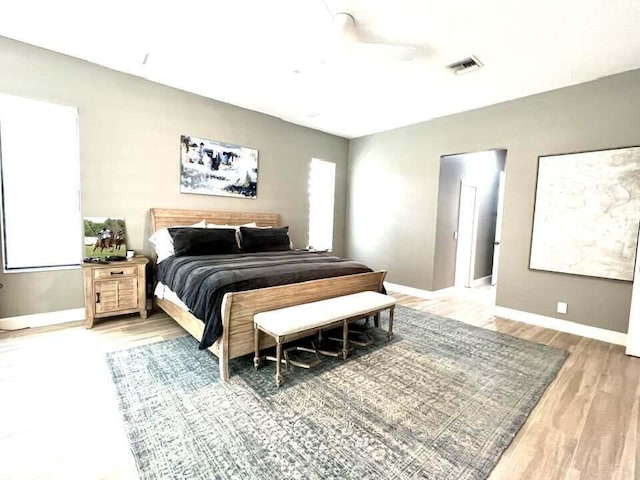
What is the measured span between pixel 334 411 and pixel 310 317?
679mm

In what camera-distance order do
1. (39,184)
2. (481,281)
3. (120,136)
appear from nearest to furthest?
(39,184) < (120,136) < (481,281)

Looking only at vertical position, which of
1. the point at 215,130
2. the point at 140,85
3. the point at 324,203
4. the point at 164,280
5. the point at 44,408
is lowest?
the point at 44,408

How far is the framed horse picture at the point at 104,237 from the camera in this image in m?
3.25

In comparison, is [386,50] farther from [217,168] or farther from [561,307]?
[561,307]

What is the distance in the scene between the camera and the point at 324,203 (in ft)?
19.2

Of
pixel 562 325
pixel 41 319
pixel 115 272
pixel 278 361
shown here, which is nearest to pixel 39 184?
pixel 115 272

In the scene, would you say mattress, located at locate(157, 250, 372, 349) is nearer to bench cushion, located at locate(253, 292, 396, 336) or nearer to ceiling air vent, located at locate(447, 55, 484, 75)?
bench cushion, located at locate(253, 292, 396, 336)

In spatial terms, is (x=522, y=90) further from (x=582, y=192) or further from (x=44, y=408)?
(x=44, y=408)

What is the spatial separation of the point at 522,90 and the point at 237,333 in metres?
4.16

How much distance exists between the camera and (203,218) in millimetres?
4074

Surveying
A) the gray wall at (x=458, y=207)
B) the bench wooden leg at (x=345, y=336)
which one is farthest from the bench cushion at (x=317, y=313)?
the gray wall at (x=458, y=207)

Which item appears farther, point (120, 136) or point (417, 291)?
point (417, 291)

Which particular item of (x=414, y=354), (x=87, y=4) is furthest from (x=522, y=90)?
(x=87, y=4)

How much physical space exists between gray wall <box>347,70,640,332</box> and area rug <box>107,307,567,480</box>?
1.00 m
